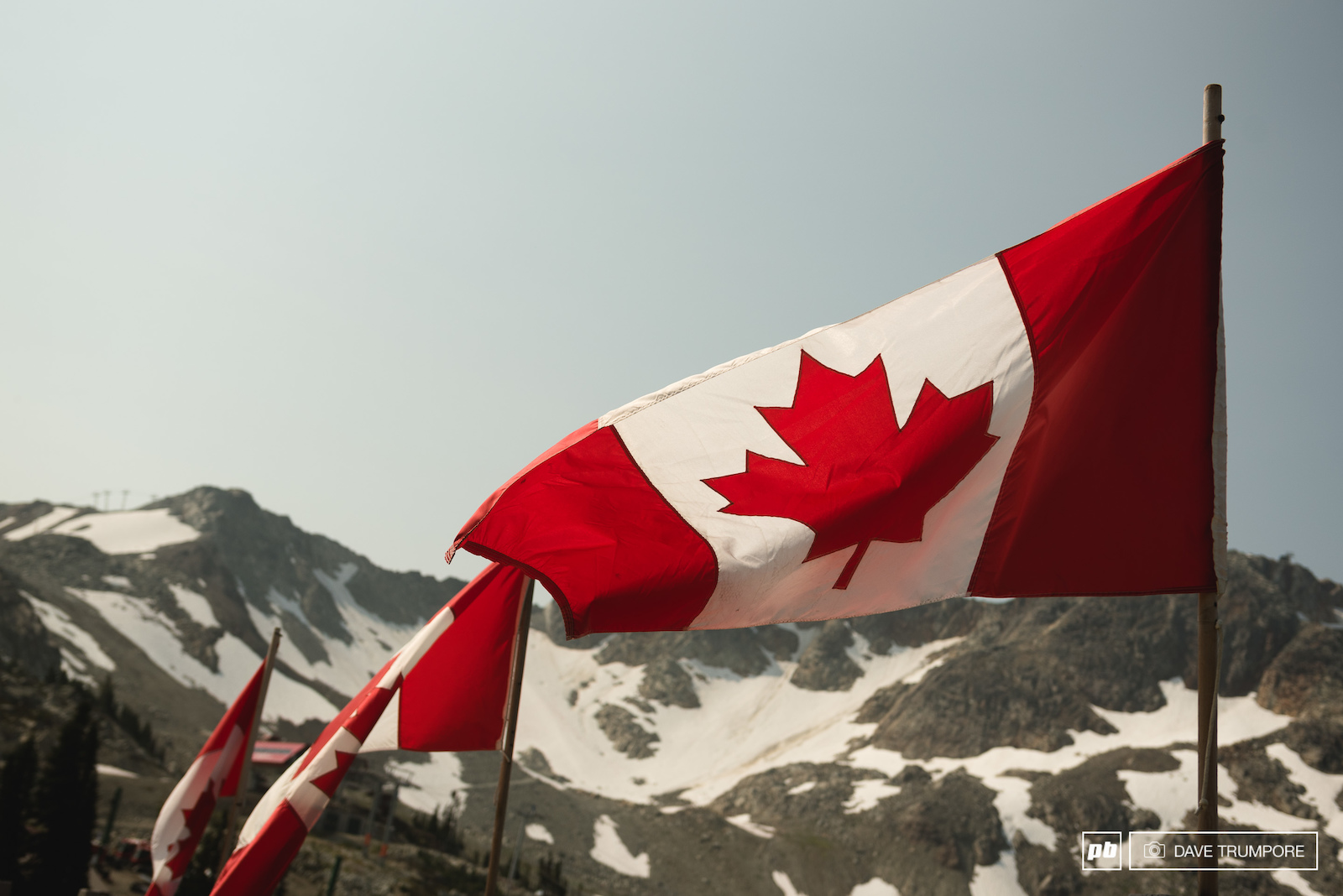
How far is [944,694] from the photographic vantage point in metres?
130

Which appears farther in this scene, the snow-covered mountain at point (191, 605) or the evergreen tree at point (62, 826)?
the snow-covered mountain at point (191, 605)

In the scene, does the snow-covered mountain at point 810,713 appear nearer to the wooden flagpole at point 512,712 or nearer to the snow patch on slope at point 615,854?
the snow patch on slope at point 615,854

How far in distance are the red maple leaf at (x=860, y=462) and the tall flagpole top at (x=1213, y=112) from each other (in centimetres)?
176

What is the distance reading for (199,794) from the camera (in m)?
14.1

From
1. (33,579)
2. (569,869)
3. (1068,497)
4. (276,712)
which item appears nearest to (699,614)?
(1068,497)

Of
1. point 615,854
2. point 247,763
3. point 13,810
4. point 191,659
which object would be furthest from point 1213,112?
point 191,659

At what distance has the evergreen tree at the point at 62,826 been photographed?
34.7m

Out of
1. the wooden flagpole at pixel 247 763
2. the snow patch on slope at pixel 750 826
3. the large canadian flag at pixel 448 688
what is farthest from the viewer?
the snow patch on slope at pixel 750 826

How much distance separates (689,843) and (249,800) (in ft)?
160

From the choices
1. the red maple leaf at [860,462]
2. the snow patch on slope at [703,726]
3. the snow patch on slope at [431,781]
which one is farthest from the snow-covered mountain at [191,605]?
the red maple leaf at [860,462]

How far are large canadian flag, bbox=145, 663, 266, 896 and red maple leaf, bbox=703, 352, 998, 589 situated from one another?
10.2m

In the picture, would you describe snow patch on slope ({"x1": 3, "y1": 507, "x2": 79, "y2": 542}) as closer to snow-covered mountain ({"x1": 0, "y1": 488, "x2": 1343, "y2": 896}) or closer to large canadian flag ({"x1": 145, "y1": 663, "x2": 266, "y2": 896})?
snow-covered mountain ({"x1": 0, "y1": 488, "x2": 1343, "y2": 896})

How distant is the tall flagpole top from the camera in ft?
15.5

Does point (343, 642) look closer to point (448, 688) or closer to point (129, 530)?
point (129, 530)
